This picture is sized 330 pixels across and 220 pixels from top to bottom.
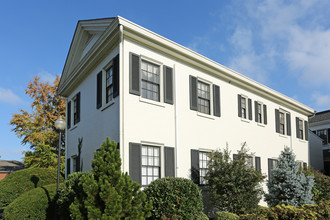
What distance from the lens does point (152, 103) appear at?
11.7 m

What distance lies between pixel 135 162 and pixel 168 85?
3.47 m

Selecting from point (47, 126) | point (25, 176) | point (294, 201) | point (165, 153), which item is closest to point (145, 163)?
point (165, 153)

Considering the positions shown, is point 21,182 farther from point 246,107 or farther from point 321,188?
point 321,188

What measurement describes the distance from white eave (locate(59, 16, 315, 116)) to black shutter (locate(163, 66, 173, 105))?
73 centimetres

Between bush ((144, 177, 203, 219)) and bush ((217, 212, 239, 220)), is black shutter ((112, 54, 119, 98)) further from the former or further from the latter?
bush ((217, 212, 239, 220))

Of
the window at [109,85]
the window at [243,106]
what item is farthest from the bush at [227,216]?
the window at [243,106]

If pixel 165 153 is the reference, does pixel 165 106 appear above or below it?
above

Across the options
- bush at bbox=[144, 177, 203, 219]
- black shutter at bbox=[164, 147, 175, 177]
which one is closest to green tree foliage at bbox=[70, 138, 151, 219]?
bush at bbox=[144, 177, 203, 219]

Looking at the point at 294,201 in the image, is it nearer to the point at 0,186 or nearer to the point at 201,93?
the point at 201,93

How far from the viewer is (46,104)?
2956 centimetres

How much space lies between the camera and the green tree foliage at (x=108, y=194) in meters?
7.22

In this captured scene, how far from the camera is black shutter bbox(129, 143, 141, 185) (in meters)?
10.5

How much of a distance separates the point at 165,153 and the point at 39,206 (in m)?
4.95

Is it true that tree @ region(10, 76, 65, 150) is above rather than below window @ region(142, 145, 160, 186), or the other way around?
above
